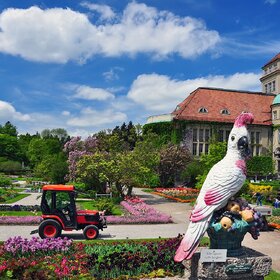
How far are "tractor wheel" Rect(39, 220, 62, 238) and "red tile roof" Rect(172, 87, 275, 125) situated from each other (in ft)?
105

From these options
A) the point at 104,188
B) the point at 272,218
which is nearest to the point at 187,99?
the point at 104,188

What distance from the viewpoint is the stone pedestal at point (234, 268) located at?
272 inches

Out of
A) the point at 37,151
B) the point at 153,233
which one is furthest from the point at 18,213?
the point at 37,151

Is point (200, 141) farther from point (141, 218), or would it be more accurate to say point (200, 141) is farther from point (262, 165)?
point (141, 218)

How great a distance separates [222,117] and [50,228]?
3567 centimetres

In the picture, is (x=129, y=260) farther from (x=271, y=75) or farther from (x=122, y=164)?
(x=271, y=75)

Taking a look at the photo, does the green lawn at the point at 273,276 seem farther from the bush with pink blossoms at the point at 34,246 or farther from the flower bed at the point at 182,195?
the flower bed at the point at 182,195

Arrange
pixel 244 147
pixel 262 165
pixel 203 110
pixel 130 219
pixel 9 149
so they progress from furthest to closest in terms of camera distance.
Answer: pixel 9 149, pixel 203 110, pixel 262 165, pixel 130 219, pixel 244 147

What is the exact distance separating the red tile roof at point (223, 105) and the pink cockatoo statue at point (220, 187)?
36.3 metres

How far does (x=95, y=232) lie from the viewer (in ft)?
44.3

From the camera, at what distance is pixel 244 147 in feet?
23.9

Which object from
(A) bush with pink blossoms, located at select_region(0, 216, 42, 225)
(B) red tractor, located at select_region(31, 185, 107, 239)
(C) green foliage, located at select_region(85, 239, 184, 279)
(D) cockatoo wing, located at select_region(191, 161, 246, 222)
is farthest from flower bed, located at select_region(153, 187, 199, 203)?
(D) cockatoo wing, located at select_region(191, 161, 246, 222)

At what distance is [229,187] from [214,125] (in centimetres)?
3846

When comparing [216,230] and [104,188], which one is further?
[104,188]
